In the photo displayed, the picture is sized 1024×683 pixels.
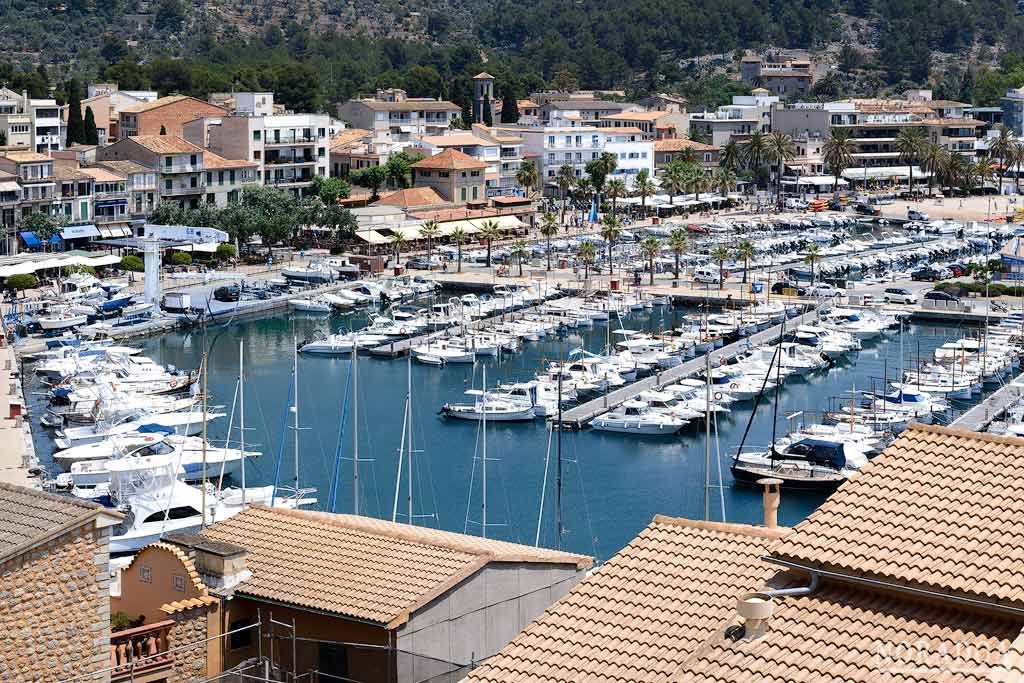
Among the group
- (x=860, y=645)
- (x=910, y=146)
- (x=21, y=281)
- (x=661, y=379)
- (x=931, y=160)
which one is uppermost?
(x=860, y=645)

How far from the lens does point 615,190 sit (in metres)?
105

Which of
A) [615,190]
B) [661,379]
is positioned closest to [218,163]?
[615,190]

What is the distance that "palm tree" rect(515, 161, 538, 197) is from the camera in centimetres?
10888

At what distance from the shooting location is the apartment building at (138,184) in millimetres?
89125

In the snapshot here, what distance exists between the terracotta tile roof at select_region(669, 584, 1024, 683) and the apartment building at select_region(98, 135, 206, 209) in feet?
271

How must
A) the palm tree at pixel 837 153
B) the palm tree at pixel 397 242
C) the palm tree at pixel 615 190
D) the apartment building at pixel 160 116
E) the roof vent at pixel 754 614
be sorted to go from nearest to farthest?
the roof vent at pixel 754 614, the palm tree at pixel 397 242, the apartment building at pixel 160 116, the palm tree at pixel 615 190, the palm tree at pixel 837 153

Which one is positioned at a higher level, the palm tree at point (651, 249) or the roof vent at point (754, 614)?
the roof vent at point (754, 614)

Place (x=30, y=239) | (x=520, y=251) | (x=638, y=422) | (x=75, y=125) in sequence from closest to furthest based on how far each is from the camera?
(x=638, y=422) < (x=30, y=239) < (x=520, y=251) < (x=75, y=125)

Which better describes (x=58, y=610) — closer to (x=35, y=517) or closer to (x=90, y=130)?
(x=35, y=517)

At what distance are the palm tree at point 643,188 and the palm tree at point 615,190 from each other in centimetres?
89

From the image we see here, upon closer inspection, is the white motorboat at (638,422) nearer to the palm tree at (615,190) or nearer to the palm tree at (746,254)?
the palm tree at (746,254)

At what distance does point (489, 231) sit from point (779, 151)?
38.9 m

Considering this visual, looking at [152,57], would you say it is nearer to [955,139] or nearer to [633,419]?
[955,139]

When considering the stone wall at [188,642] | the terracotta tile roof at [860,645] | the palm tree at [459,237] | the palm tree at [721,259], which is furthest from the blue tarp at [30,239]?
the terracotta tile roof at [860,645]
